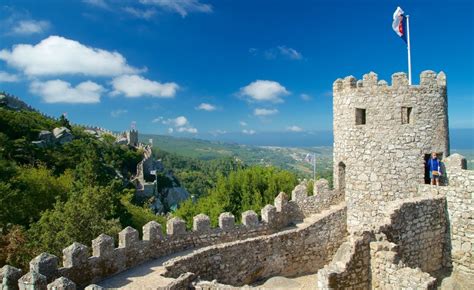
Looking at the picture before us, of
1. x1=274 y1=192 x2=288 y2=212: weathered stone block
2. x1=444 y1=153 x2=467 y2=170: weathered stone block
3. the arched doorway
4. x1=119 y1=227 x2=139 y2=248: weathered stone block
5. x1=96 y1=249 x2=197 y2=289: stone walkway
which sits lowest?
x1=96 y1=249 x2=197 y2=289: stone walkway

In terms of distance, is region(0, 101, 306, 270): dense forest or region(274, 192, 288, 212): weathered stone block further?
region(0, 101, 306, 270): dense forest

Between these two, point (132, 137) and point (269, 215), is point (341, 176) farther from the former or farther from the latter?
point (132, 137)

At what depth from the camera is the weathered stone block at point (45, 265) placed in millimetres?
9203

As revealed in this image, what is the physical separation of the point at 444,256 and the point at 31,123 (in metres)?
60.6

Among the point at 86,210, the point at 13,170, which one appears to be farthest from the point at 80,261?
the point at 13,170

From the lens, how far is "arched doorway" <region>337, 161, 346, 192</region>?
14.6m

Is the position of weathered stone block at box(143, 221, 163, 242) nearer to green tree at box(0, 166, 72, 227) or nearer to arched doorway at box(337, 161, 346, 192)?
arched doorway at box(337, 161, 346, 192)

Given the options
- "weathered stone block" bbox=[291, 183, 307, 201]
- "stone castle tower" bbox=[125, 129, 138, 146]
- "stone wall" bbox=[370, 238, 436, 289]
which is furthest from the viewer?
"stone castle tower" bbox=[125, 129, 138, 146]

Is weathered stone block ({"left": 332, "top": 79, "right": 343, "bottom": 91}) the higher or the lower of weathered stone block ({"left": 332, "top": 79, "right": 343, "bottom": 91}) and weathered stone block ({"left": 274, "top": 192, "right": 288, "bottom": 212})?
the higher

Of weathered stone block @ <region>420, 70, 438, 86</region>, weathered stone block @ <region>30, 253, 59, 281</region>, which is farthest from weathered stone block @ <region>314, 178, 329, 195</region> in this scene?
weathered stone block @ <region>30, 253, 59, 281</region>

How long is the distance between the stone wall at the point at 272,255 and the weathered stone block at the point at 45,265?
2867mm

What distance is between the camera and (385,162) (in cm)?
1282

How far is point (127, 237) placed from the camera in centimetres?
1148

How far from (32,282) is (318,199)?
10.2m
